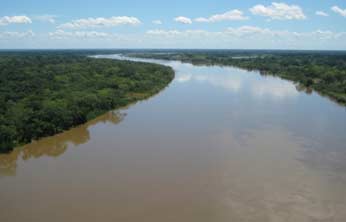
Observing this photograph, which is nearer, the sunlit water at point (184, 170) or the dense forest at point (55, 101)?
the sunlit water at point (184, 170)

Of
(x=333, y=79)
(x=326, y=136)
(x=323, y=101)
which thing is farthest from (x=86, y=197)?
(x=333, y=79)

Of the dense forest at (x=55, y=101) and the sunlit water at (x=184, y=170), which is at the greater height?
the dense forest at (x=55, y=101)

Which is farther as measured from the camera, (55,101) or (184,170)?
(55,101)

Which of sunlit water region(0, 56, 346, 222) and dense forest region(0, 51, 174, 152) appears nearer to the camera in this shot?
sunlit water region(0, 56, 346, 222)

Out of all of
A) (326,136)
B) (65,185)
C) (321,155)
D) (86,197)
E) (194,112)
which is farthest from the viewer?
(194,112)

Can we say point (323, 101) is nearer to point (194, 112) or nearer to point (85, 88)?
point (194, 112)

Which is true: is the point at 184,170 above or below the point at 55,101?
below

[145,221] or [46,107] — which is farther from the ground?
[46,107]

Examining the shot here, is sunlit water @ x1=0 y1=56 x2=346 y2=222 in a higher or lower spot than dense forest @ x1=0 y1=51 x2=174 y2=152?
lower
